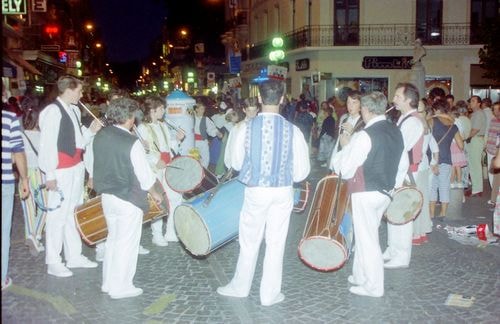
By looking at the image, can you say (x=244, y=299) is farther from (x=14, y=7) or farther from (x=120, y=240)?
(x=14, y=7)

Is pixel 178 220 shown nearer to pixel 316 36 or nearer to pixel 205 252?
pixel 205 252

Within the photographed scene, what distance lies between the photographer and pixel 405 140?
6.69 metres

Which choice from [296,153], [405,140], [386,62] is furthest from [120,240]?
[386,62]

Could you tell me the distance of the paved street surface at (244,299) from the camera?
523cm

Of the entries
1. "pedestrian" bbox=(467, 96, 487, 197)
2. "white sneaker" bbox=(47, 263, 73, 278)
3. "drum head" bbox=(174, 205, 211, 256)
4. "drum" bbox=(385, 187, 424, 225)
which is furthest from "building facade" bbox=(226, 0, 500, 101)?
"drum head" bbox=(174, 205, 211, 256)

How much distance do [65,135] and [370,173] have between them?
3.11 metres

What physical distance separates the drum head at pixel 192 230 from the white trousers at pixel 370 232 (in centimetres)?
142

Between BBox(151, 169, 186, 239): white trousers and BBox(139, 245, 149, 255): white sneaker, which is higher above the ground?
BBox(151, 169, 186, 239): white trousers

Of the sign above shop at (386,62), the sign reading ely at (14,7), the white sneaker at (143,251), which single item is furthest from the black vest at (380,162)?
the sign above shop at (386,62)

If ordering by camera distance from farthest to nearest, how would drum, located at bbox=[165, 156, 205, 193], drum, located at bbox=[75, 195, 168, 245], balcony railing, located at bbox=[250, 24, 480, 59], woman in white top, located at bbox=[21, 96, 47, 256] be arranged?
balcony railing, located at bbox=[250, 24, 480, 59] → woman in white top, located at bbox=[21, 96, 47, 256] → drum, located at bbox=[165, 156, 205, 193] → drum, located at bbox=[75, 195, 168, 245]

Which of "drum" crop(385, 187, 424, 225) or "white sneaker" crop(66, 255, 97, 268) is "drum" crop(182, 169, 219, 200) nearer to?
"white sneaker" crop(66, 255, 97, 268)

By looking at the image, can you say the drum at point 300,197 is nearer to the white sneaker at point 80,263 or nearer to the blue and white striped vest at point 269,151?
the blue and white striped vest at point 269,151

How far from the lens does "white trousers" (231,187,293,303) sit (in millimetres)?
5207

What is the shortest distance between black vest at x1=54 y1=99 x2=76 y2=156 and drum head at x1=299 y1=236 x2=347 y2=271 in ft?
8.57
